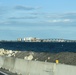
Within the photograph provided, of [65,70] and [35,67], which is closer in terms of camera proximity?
[65,70]

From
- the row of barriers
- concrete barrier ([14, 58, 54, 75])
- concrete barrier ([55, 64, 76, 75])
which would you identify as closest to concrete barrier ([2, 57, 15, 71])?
the row of barriers

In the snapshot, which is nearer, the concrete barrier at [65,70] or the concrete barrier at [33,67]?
the concrete barrier at [65,70]

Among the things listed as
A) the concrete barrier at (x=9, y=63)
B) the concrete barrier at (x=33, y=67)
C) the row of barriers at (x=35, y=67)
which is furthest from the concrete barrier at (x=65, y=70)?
the concrete barrier at (x=9, y=63)

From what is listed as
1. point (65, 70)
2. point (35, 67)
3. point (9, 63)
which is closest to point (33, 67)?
point (35, 67)

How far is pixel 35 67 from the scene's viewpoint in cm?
2586

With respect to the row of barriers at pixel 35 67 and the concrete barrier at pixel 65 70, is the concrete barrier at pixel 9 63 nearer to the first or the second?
the row of barriers at pixel 35 67

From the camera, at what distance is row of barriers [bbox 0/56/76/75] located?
840 inches

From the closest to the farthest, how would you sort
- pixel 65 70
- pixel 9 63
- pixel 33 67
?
pixel 65 70 < pixel 33 67 < pixel 9 63

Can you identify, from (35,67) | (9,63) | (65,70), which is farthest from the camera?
(9,63)

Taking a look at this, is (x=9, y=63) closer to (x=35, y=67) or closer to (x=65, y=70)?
(x=35, y=67)

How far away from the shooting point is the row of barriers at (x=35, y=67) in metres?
21.3

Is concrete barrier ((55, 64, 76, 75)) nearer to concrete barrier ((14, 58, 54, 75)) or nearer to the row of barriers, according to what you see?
the row of barriers

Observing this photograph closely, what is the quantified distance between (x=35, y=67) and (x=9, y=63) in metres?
7.42

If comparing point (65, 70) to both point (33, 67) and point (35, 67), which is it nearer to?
point (35, 67)
